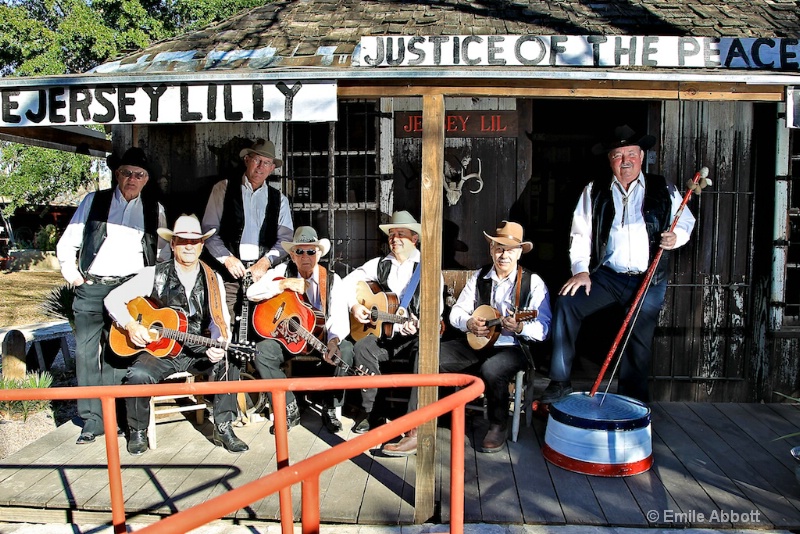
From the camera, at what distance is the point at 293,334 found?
16.0 feet

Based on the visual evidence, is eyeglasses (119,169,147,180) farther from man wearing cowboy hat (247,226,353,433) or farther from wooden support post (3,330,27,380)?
wooden support post (3,330,27,380)

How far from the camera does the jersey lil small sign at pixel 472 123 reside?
5.84 m

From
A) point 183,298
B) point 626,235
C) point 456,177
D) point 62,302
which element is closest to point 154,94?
point 183,298

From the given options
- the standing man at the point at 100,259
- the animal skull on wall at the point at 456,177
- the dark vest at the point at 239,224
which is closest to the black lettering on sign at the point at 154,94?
the standing man at the point at 100,259

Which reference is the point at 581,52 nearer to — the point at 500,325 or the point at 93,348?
the point at 500,325

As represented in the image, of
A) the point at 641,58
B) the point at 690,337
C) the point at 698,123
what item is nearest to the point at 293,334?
the point at 641,58

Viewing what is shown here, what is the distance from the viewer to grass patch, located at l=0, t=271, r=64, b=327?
1216 cm

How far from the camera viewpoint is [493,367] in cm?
452

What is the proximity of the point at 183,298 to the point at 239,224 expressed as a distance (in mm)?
996

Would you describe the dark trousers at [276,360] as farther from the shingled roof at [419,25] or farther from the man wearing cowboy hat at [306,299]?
the shingled roof at [419,25]

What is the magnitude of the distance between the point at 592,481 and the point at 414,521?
116cm

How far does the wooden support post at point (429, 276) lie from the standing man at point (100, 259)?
2491mm

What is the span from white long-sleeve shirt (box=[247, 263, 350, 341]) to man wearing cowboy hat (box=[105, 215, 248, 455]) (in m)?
0.27

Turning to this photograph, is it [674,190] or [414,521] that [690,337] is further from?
[414,521]
